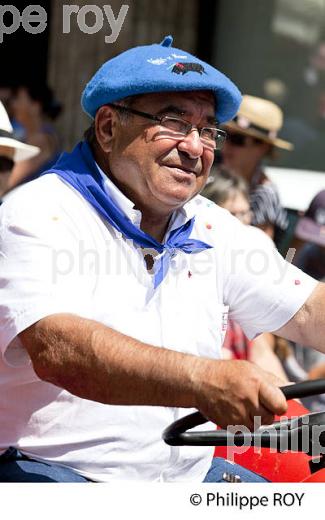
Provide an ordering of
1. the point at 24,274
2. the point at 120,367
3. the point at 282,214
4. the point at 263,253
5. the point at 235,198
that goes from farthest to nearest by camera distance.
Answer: the point at 282,214, the point at 235,198, the point at 263,253, the point at 24,274, the point at 120,367

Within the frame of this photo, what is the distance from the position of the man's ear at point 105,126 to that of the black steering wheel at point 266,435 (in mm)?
904

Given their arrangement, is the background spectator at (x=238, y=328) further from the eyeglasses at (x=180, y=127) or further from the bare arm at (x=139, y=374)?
the bare arm at (x=139, y=374)

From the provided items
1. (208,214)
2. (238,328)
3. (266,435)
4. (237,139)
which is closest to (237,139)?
(237,139)

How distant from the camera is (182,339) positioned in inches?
121

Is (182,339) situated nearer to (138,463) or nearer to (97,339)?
(138,463)

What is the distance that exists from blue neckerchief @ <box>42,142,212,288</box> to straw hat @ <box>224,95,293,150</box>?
348 cm

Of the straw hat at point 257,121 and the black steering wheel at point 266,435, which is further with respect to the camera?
the straw hat at point 257,121

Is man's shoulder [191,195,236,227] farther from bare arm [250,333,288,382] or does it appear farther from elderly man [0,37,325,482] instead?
bare arm [250,333,288,382]

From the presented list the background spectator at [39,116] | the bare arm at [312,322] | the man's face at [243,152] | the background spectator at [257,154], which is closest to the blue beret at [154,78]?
the bare arm at [312,322]

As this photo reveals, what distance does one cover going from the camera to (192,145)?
3.14 metres

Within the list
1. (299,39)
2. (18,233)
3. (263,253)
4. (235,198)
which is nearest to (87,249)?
(18,233)

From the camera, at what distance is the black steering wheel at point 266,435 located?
8.81ft

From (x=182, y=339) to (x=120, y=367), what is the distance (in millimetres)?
615

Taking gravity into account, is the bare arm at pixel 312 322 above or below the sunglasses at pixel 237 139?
above
